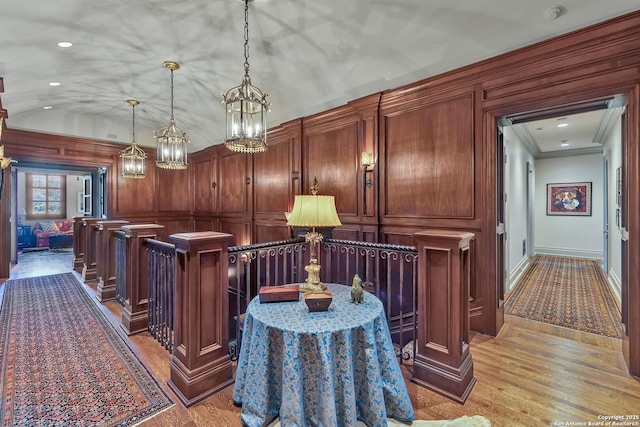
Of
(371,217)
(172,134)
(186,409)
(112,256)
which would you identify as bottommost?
(186,409)

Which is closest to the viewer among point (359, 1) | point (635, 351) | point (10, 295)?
point (635, 351)

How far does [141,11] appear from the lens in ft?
9.18

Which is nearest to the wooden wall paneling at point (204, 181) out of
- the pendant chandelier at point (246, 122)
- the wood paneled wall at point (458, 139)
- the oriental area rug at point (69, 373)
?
the wood paneled wall at point (458, 139)

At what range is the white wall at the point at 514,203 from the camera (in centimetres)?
464

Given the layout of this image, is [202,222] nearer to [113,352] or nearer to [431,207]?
[113,352]

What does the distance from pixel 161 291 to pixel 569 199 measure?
961 centimetres

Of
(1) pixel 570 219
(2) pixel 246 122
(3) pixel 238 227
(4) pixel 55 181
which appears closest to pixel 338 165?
(2) pixel 246 122

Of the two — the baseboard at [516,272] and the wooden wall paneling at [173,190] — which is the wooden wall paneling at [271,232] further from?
the baseboard at [516,272]

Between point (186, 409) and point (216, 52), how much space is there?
375 centimetres

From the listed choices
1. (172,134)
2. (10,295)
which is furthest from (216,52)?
(10,295)

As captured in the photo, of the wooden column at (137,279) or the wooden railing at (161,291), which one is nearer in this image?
the wooden railing at (161,291)

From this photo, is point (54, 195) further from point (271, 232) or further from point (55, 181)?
point (271, 232)

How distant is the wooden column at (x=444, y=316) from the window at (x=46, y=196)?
42.2 feet

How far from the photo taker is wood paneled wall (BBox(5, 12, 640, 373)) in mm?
2449
